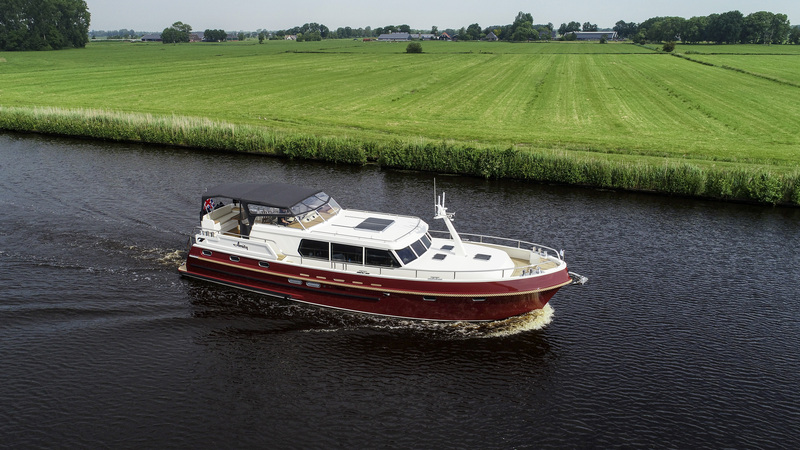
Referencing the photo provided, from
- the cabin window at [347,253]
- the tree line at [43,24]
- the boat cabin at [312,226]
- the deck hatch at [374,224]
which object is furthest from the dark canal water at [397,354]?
the tree line at [43,24]

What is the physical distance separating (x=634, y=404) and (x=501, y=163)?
96.7ft

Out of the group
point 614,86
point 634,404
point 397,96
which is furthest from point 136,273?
point 614,86

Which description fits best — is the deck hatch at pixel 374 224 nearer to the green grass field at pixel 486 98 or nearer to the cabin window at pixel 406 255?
the cabin window at pixel 406 255

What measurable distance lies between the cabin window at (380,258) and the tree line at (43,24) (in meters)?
170

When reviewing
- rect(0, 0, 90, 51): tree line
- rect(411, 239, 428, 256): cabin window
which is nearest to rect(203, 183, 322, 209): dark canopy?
rect(411, 239, 428, 256): cabin window

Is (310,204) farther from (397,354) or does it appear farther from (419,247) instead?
(397,354)

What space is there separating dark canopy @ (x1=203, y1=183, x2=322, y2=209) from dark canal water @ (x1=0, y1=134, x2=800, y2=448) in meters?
4.73

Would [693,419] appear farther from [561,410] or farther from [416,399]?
[416,399]

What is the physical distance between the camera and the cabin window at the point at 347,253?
25062mm

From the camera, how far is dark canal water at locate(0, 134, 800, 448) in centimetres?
1825

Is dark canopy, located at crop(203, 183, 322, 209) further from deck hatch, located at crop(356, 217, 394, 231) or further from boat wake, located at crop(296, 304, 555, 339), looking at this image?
boat wake, located at crop(296, 304, 555, 339)

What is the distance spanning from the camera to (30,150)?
176 feet

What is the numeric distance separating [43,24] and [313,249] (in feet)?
584

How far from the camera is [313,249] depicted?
2589 cm
